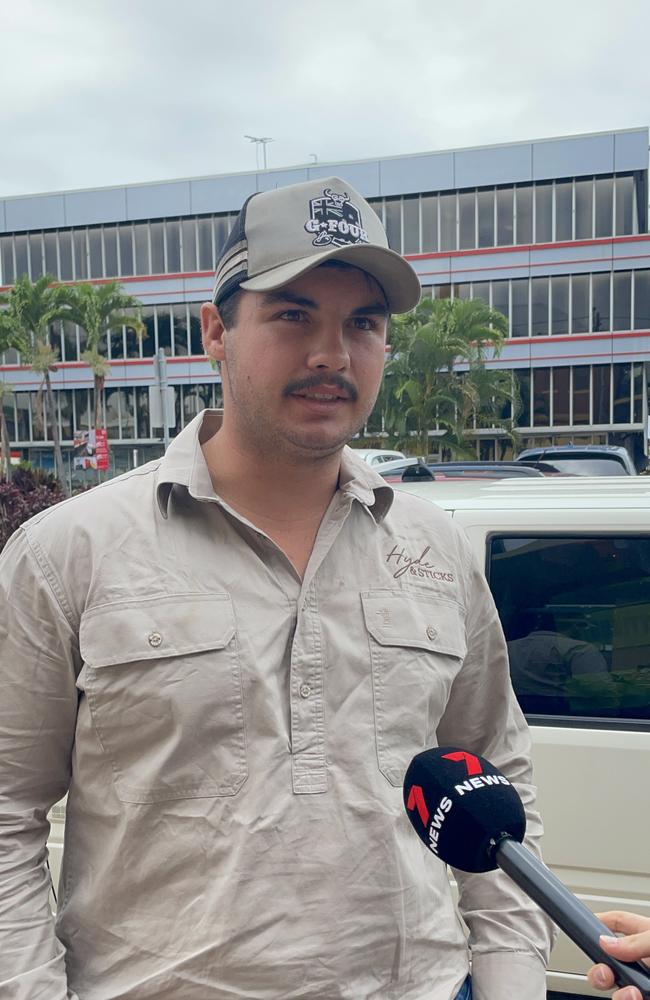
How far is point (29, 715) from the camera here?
1.43 metres

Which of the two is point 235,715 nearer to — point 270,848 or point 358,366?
point 270,848

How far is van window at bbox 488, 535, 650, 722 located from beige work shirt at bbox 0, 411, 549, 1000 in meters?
1.29

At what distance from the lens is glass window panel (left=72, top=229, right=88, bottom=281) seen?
41.3 metres

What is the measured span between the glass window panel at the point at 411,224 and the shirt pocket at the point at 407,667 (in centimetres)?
3739

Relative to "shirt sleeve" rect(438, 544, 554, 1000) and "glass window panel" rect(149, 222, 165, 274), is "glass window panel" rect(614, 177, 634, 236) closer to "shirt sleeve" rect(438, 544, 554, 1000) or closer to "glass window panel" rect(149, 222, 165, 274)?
"glass window panel" rect(149, 222, 165, 274)

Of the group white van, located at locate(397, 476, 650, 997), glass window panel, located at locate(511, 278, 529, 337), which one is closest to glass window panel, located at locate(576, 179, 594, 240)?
glass window panel, located at locate(511, 278, 529, 337)

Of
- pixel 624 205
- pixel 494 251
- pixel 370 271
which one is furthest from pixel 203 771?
pixel 624 205

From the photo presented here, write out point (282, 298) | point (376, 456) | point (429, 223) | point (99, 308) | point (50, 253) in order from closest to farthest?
point (282, 298) → point (376, 456) → point (99, 308) → point (429, 223) → point (50, 253)

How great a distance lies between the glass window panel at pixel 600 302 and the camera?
35625mm

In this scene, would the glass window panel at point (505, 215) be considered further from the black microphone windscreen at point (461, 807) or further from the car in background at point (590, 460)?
the black microphone windscreen at point (461, 807)

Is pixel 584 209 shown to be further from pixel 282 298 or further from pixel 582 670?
pixel 282 298

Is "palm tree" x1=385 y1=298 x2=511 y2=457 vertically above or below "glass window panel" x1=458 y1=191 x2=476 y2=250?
below

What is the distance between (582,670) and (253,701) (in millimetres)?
1659

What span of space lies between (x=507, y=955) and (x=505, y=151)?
124 ft
